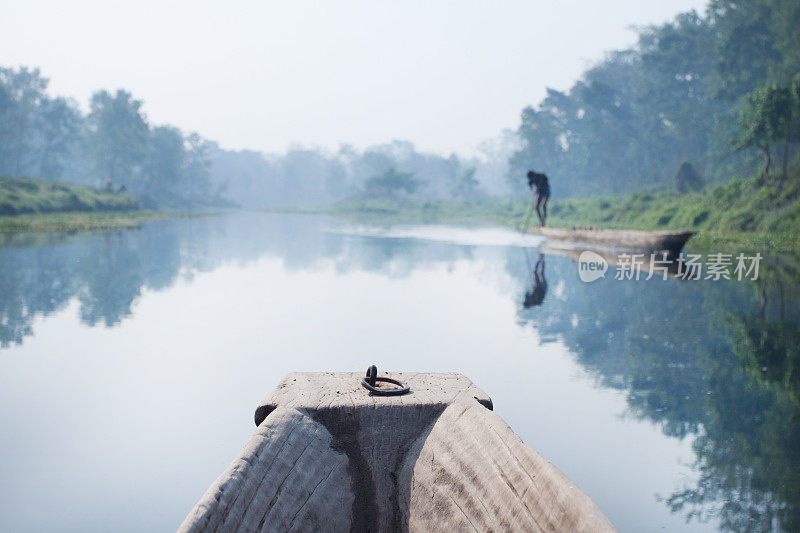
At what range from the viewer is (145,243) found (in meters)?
18.4

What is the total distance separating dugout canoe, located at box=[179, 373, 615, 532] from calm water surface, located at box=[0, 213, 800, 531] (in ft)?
2.89

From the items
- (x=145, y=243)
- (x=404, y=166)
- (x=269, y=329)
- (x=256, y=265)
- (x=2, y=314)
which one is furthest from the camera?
(x=404, y=166)

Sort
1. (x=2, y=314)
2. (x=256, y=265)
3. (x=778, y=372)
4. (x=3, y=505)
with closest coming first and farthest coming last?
(x=3, y=505), (x=778, y=372), (x=2, y=314), (x=256, y=265)

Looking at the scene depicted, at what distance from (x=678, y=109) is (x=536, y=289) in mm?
40263

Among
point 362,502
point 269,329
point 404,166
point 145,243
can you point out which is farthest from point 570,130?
point 362,502

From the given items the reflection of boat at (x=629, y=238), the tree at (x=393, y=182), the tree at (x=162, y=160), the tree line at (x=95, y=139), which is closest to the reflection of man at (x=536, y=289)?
the reflection of boat at (x=629, y=238)

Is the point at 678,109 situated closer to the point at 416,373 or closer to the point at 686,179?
the point at 686,179

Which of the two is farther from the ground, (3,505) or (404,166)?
(404,166)

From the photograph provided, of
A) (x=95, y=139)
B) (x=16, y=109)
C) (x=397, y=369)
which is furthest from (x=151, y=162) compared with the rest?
(x=397, y=369)

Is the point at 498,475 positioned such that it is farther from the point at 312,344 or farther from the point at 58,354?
the point at 58,354

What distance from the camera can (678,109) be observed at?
45.8 meters

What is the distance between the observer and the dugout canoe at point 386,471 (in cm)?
188

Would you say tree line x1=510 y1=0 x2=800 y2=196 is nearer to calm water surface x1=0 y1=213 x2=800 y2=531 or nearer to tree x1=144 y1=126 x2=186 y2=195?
calm water surface x1=0 y1=213 x2=800 y2=531

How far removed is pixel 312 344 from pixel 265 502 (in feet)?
14.3
